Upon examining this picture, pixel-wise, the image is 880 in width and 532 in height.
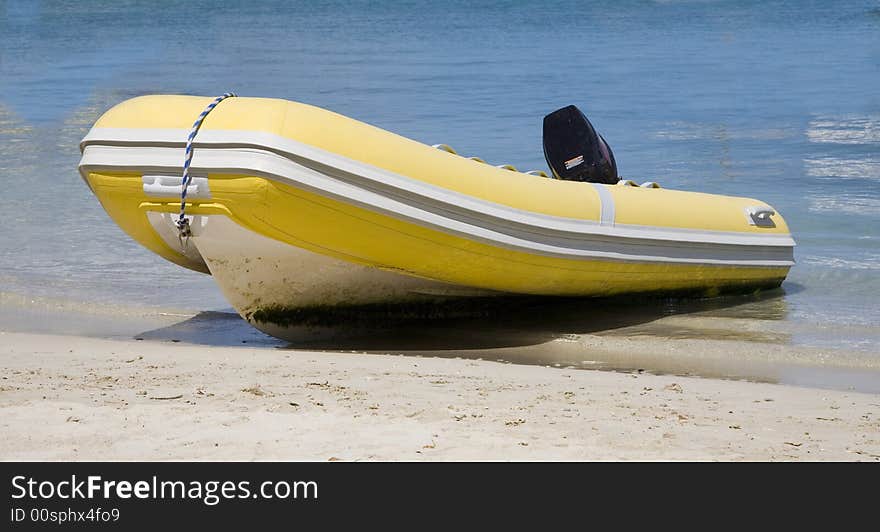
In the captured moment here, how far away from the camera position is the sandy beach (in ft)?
11.0

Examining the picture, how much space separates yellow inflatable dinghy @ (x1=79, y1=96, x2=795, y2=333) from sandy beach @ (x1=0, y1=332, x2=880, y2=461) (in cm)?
44

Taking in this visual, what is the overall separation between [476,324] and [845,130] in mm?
7682

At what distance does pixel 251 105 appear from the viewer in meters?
4.84

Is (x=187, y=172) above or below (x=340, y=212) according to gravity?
above

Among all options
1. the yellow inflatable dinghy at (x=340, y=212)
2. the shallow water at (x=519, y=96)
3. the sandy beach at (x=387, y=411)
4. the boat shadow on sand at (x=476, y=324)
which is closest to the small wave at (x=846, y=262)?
the shallow water at (x=519, y=96)

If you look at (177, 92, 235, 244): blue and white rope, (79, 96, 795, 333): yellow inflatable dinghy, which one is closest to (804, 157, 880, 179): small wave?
(79, 96, 795, 333): yellow inflatable dinghy

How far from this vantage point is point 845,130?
1234cm

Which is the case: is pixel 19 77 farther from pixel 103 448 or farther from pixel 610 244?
pixel 103 448

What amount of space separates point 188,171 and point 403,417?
1.53 metres

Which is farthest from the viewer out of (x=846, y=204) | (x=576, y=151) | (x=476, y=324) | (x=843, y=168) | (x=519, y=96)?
(x=519, y=96)

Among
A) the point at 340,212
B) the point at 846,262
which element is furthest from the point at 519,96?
the point at 340,212

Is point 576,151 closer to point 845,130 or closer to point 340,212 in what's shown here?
point 340,212

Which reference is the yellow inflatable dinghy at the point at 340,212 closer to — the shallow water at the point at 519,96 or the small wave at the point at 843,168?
the shallow water at the point at 519,96

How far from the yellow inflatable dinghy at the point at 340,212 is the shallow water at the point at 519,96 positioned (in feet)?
1.91
